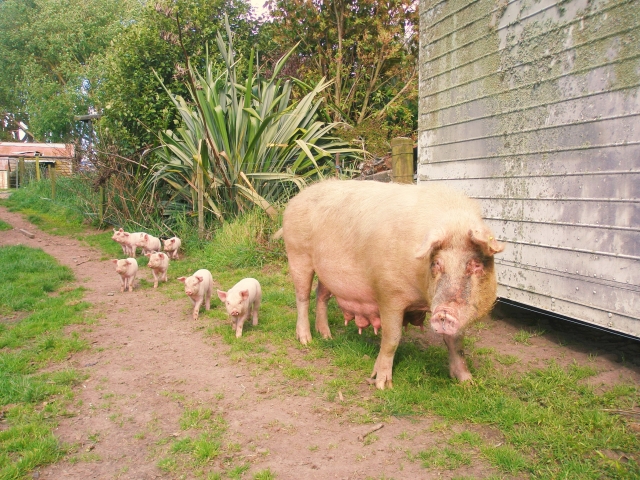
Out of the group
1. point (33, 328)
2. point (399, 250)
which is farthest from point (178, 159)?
point (399, 250)

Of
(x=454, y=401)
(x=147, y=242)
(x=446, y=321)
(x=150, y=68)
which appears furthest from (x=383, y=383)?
(x=150, y=68)

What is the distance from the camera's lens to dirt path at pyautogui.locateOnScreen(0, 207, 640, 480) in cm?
318

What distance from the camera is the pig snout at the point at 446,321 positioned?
322 cm

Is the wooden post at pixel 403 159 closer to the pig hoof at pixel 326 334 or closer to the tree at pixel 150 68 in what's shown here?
the pig hoof at pixel 326 334

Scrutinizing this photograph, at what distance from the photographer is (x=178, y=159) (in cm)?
1082

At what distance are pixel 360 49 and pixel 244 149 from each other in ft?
14.0

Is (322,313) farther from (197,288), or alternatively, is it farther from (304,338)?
(197,288)

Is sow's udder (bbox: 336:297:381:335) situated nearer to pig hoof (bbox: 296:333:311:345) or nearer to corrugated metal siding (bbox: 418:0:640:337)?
pig hoof (bbox: 296:333:311:345)

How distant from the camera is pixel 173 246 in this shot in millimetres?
9227

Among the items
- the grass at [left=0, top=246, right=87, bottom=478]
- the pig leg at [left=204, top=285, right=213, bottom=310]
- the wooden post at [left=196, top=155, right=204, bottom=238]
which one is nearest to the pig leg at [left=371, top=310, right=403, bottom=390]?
the grass at [left=0, top=246, right=87, bottom=478]

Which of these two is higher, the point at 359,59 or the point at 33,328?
the point at 359,59

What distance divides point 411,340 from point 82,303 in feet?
14.2

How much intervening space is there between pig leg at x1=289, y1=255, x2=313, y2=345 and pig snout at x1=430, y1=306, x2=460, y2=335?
2.10 metres

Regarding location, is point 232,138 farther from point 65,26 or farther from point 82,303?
point 65,26
